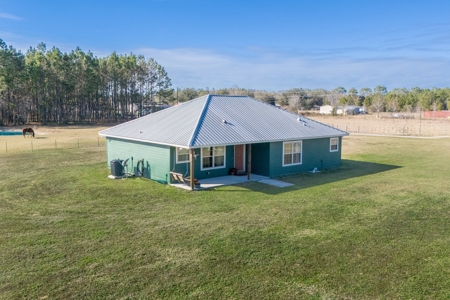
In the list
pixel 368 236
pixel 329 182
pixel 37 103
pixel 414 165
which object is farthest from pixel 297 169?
pixel 37 103

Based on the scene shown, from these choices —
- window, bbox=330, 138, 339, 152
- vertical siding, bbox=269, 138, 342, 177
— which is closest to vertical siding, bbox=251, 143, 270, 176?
vertical siding, bbox=269, 138, 342, 177

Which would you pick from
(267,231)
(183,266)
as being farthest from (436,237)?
(183,266)

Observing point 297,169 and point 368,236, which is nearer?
point 368,236

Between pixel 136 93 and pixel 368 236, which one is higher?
pixel 136 93

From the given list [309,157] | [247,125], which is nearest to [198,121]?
[247,125]

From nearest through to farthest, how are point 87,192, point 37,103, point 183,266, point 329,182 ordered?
point 183,266 → point 87,192 → point 329,182 → point 37,103

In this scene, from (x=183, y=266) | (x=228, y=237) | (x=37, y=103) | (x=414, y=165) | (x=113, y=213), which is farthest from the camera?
(x=37, y=103)

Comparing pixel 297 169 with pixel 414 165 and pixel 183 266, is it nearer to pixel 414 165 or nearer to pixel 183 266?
pixel 414 165
